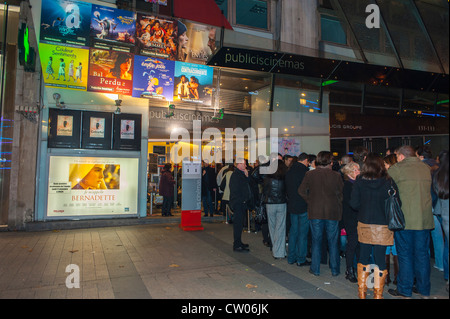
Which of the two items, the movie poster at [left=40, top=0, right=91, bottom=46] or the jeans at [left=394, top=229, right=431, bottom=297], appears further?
the movie poster at [left=40, top=0, right=91, bottom=46]

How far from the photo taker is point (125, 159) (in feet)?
33.3

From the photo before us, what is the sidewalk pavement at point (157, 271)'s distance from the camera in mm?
4164

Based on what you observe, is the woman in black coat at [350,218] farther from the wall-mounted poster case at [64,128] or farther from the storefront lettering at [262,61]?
the wall-mounted poster case at [64,128]

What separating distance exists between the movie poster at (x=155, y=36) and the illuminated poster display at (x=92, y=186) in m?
3.66

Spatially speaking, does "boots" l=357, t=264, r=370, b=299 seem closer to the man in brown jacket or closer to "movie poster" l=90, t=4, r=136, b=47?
the man in brown jacket

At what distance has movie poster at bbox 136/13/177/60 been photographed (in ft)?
31.7

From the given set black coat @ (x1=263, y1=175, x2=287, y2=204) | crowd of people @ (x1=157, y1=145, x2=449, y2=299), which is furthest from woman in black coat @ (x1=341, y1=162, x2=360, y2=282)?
black coat @ (x1=263, y1=175, x2=287, y2=204)

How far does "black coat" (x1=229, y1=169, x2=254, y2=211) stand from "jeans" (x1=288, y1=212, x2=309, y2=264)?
1204 mm

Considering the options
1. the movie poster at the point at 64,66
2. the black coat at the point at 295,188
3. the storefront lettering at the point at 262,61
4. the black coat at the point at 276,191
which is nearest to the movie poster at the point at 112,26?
the movie poster at the point at 64,66

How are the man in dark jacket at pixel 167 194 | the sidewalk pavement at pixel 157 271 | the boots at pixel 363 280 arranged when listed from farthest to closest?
the man in dark jacket at pixel 167 194, the sidewalk pavement at pixel 157 271, the boots at pixel 363 280

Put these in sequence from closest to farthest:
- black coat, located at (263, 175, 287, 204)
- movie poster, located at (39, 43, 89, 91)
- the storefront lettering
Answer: black coat, located at (263, 175, 287, 204)
the storefront lettering
movie poster, located at (39, 43, 89, 91)

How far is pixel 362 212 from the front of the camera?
415 cm

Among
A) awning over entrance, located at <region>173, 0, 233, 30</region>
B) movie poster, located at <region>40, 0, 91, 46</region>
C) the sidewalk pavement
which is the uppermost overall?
awning over entrance, located at <region>173, 0, 233, 30</region>

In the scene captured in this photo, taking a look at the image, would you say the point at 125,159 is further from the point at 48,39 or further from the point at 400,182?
the point at 400,182
